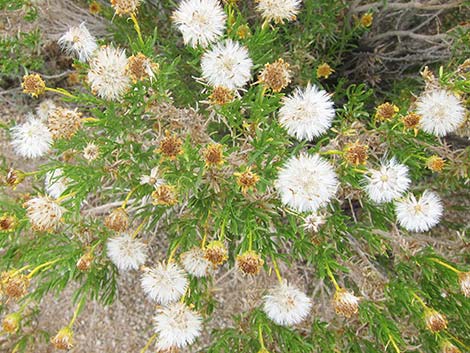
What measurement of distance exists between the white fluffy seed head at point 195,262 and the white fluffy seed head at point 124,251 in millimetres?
271

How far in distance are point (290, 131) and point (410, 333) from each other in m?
1.40

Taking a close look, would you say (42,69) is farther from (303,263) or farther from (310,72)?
(303,263)

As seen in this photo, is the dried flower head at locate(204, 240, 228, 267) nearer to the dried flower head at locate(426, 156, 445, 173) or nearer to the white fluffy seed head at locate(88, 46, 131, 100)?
the white fluffy seed head at locate(88, 46, 131, 100)

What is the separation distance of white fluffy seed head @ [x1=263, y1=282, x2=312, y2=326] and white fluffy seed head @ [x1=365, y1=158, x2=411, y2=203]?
65cm

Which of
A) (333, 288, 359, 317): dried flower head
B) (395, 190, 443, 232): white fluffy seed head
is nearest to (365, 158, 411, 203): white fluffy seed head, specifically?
(395, 190, 443, 232): white fluffy seed head

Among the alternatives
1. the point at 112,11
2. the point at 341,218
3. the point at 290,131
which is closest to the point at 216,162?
the point at 290,131

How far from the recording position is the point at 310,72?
3143 mm

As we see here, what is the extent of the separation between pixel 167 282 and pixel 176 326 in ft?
0.70

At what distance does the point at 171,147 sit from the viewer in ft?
6.51

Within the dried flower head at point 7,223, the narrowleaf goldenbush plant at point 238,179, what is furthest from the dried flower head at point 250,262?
the dried flower head at point 7,223

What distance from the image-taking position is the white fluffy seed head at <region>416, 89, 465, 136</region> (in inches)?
83.7

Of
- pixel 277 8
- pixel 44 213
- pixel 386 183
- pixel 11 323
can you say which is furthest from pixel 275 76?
pixel 11 323

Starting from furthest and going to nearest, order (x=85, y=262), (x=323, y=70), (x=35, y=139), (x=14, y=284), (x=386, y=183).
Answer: (x=323, y=70)
(x=35, y=139)
(x=85, y=262)
(x=14, y=284)
(x=386, y=183)

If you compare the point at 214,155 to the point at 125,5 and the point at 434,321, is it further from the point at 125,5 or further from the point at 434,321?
the point at 434,321
